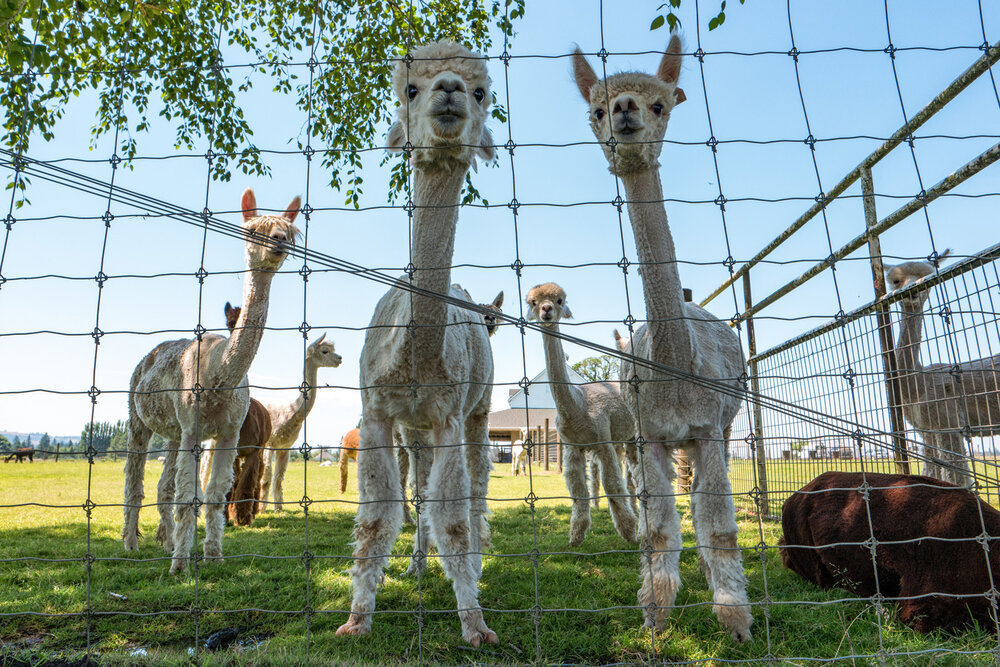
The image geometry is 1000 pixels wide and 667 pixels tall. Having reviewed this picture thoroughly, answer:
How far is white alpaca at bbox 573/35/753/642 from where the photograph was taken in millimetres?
3010

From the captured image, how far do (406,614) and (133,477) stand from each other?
11.6 ft

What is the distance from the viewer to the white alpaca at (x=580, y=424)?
207 inches

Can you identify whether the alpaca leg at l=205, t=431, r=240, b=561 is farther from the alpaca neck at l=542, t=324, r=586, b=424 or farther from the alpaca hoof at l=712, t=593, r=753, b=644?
the alpaca hoof at l=712, t=593, r=753, b=644

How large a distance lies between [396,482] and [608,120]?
6.86 feet

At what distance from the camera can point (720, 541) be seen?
9.91 ft

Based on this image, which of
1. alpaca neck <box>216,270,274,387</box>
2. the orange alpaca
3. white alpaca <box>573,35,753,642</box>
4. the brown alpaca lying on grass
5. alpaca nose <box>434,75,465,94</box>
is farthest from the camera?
the orange alpaca

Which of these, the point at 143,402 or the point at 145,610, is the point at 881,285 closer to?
the point at 145,610

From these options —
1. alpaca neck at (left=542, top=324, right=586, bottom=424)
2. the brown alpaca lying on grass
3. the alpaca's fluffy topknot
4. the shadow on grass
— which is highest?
the alpaca's fluffy topknot

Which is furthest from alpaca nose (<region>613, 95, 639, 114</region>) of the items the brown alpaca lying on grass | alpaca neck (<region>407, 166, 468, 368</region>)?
the brown alpaca lying on grass

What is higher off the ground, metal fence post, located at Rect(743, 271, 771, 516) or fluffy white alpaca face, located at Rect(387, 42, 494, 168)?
fluffy white alpaca face, located at Rect(387, 42, 494, 168)

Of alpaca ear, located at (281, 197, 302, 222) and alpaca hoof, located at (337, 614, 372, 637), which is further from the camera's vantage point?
alpaca ear, located at (281, 197, 302, 222)

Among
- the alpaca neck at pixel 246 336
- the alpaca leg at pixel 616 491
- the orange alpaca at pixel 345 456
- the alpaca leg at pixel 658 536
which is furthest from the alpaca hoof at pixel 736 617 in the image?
the orange alpaca at pixel 345 456

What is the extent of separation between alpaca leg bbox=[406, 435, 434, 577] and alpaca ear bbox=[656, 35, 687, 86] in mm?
2262

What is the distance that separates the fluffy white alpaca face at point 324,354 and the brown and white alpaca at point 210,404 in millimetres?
3647
